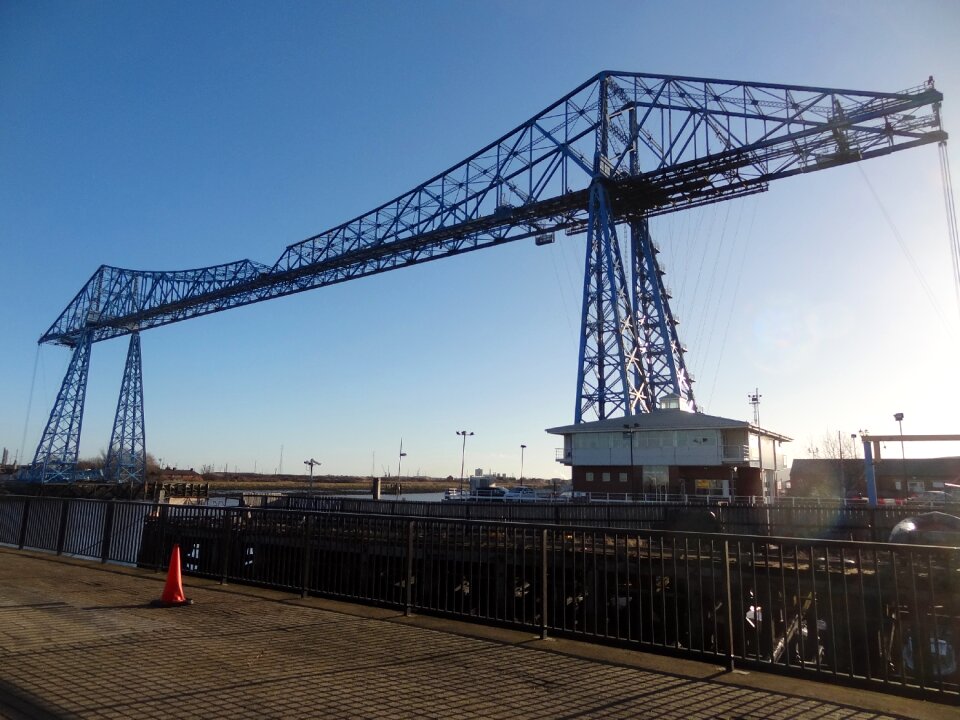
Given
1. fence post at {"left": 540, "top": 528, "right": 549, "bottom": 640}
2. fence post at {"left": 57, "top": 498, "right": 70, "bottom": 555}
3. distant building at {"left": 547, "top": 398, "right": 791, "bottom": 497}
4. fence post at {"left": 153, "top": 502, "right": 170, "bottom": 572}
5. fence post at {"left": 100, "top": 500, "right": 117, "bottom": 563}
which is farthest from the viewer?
distant building at {"left": 547, "top": 398, "right": 791, "bottom": 497}

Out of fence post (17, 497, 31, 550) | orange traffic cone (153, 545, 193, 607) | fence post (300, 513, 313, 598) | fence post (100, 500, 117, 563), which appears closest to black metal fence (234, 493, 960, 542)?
fence post (100, 500, 117, 563)

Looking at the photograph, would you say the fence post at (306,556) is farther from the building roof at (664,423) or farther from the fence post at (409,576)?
the building roof at (664,423)

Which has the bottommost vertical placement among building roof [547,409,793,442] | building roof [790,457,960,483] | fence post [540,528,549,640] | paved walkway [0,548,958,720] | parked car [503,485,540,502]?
paved walkway [0,548,958,720]

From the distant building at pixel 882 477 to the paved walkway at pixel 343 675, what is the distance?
5478 centimetres

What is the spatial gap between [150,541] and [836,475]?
245 ft

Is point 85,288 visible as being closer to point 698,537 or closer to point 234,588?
point 234,588

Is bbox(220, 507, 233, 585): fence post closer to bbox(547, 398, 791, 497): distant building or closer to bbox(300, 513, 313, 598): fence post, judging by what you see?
bbox(300, 513, 313, 598): fence post

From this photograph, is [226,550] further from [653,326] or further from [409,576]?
[653,326]

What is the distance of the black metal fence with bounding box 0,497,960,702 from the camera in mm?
4969

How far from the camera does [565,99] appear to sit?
42.6 metres

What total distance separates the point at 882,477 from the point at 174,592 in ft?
228

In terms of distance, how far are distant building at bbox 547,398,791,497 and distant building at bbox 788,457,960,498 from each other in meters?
21.7

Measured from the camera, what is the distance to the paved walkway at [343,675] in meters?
4.23

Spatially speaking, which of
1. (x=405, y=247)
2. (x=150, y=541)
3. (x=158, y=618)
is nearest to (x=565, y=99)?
(x=405, y=247)
